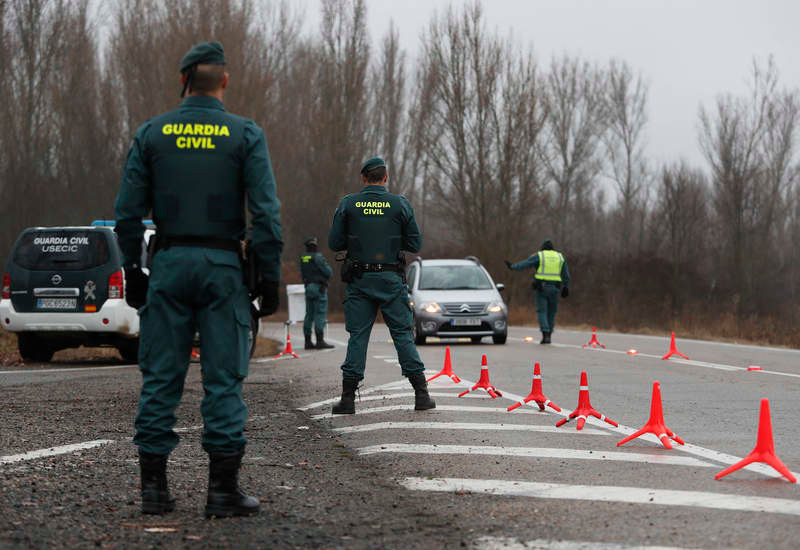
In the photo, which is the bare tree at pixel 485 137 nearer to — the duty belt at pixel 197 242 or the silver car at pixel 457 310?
the silver car at pixel 457 310

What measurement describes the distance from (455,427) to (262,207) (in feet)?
11.6

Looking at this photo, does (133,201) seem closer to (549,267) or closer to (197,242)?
(197,242)

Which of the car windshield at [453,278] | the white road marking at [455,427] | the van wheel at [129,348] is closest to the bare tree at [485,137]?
the car windshield at [453,278]

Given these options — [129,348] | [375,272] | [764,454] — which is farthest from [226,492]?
[129,348]

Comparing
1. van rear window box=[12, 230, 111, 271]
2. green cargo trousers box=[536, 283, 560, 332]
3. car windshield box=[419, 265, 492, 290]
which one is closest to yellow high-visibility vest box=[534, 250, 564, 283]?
green cargo trousers box=[536, 283, 560, 332]

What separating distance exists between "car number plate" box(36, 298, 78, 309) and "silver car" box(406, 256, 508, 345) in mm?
7038

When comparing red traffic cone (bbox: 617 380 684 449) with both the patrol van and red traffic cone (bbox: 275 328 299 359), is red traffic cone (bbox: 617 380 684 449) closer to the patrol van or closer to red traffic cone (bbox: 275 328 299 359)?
the patrol van

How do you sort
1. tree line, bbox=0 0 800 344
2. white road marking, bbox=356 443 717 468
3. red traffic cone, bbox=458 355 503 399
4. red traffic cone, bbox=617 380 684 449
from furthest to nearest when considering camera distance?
tree line, bbox=0 0 800 344 < red traffic cone, bbox=458 355 503 399 < red traffic cone, bbox=617 380 684 449 < white road marking, bbox=356 443 717 468

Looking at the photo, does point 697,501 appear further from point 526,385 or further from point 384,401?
point 526,385

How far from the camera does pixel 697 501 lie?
5.13m

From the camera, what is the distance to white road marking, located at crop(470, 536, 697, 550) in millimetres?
4191

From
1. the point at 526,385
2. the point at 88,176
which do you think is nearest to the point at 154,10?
the point at 88,176

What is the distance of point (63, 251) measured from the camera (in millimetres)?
14570

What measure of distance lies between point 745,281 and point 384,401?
3574cm
